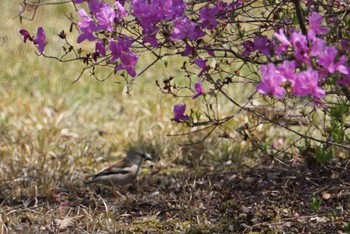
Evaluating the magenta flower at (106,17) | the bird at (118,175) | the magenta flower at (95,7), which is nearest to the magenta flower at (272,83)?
the magenta flower at (106,17)

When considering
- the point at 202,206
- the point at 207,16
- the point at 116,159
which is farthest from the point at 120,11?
the point at 116,159

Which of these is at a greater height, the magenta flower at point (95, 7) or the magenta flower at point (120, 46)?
the magenta flower at point (95, 7)

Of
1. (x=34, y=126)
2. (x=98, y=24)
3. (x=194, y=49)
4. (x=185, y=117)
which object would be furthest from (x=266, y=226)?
(x=34, y=126)

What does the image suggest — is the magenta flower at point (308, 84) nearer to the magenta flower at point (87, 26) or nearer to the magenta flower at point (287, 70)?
the magenta flower at point (287, 70)

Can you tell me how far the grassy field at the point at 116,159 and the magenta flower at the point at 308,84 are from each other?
125 centimetres

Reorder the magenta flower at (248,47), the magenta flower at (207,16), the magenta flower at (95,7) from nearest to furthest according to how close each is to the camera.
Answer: the magenta flower at (95,7) → the magenta flower at (207,16) → the magenta flower at (248,47)

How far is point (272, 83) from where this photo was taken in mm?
2951

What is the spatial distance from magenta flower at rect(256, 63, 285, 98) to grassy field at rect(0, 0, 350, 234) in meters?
1.24

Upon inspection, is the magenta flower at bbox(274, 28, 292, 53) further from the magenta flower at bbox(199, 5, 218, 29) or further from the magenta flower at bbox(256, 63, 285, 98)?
the magenta flower at bbox(199, 5, 218, 29)

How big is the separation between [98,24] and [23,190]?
97.1 inches

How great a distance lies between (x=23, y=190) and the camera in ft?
19.1

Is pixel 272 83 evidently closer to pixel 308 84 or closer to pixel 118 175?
pixel 308 84

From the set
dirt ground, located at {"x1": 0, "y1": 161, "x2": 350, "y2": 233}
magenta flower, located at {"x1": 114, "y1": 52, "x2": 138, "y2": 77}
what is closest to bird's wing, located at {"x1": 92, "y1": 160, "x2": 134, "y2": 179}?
dirt ground, located at {"x1": 0, "y1": 161, "x2": 350, "y2": 233}

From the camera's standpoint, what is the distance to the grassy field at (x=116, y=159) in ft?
16.7
